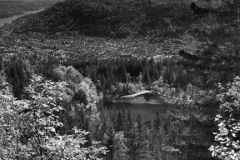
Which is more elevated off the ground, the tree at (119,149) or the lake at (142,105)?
the tree at (119,149)

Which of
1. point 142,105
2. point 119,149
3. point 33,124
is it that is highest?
point 33,124

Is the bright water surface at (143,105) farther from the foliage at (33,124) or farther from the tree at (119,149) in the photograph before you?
the foliage at (33,124)

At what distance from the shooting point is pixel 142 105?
117875 millimetres

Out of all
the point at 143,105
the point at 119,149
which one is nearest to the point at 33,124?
the point at 119,149

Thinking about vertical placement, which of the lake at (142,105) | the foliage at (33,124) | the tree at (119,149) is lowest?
the lake at (142,105)

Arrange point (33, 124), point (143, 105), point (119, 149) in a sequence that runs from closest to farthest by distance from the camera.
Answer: point (33, 124), point (119, 149), point (143, 105)

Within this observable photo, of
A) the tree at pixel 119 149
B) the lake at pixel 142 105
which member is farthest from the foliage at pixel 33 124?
the lake at pixel 142 105

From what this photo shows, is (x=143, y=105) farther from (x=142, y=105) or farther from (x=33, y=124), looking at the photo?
(x=33, y=124)

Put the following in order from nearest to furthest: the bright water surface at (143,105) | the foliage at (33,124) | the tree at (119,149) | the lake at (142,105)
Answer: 1. the foliage at (33,124)
2. the tree at (119,149)
3. the bright water surface at (143,105)
4. the lake at (142,105)

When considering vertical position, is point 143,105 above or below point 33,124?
below

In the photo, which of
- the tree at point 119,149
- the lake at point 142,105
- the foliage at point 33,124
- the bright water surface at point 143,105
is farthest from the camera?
the lake at point 142,105

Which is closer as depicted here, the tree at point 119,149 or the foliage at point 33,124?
the foliage at point 33,124

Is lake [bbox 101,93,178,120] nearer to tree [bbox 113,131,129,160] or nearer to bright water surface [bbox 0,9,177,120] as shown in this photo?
bright water surface [bbox 0,9,177,120]

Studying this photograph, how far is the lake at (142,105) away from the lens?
105494mm
